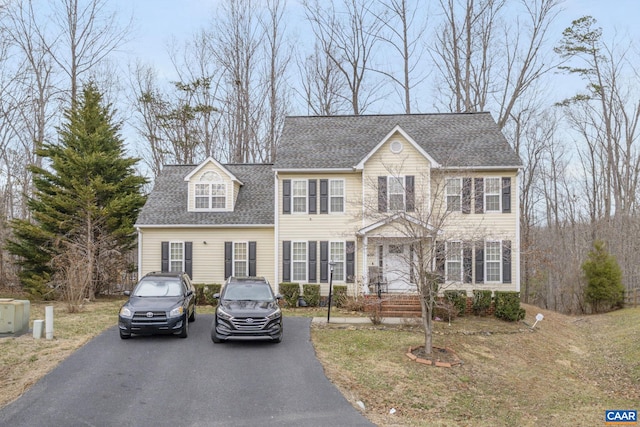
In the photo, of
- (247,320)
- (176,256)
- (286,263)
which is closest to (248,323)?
(247,320)

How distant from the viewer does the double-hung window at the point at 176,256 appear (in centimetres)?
2072

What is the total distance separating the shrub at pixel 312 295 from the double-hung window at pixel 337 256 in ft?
3.56

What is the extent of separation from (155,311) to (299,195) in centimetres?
884

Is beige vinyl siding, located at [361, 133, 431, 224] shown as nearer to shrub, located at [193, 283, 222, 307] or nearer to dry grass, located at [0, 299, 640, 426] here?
dry grass, located at [0, 299, 640, 426]

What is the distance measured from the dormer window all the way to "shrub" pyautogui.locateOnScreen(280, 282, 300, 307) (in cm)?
484

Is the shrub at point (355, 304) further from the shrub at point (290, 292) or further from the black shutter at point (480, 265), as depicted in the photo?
the black shutter at point (480, 265)

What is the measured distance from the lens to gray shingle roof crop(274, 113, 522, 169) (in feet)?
64.3

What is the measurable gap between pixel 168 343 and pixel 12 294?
1419cm

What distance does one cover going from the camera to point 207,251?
20.8 metres

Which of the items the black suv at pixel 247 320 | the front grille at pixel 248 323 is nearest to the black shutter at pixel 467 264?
the black suv at pixel 247 320

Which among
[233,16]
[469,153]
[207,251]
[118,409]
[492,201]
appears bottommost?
[118,409]

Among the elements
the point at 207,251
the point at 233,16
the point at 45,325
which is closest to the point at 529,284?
the point at 207,251

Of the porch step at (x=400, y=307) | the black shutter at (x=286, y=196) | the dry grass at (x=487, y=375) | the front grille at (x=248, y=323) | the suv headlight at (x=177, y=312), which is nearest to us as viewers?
the dry grass at (x=487, y=375)

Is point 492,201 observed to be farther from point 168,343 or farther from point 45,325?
point 45,325
